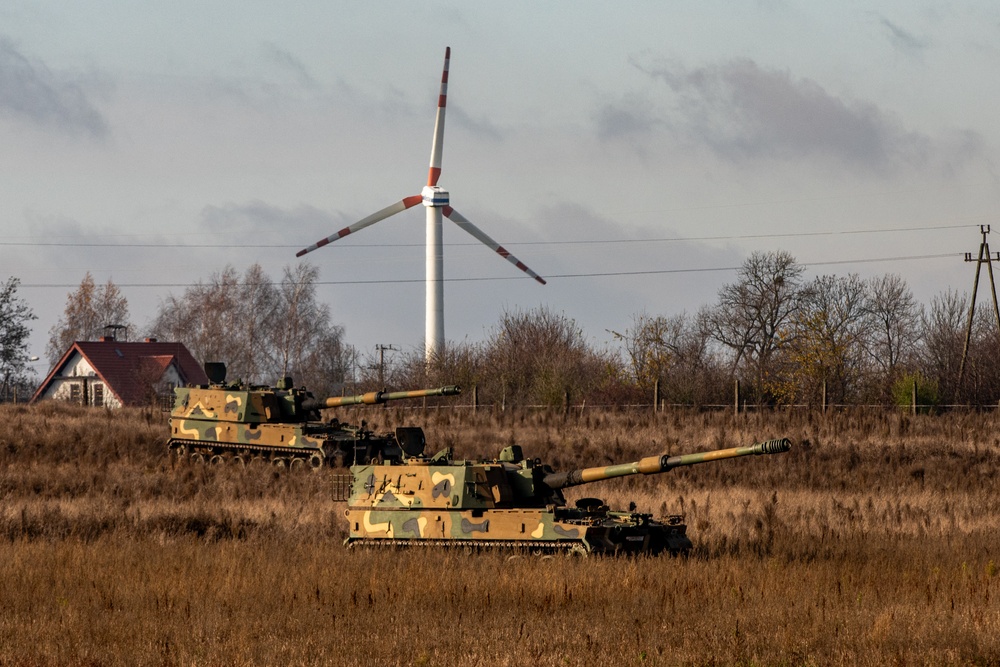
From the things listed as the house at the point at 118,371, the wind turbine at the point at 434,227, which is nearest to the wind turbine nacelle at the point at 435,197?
the wind turbine at the point at 434,227

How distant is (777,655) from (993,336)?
47603 mm

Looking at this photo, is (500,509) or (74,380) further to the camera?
(74,380)

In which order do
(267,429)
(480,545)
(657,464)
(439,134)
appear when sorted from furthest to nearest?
1. (439,134)
2. (267,429)
3. (480,545)
4. (657,464)

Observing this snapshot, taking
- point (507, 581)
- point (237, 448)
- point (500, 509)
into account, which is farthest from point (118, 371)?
point (507, 581)

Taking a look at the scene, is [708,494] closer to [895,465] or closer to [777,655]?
[895,465]

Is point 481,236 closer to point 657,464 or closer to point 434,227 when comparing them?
point 434,227

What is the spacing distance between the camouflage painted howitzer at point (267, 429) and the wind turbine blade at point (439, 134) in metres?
23.8

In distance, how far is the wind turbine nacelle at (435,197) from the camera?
2323 inches

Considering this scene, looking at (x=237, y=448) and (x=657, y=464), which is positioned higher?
(x=237, y=448)

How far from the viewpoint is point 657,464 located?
57.9 feet

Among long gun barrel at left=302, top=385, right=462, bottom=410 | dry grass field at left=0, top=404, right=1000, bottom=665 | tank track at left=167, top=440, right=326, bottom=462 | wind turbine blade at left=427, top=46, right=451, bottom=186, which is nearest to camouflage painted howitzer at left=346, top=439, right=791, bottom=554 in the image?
dry grass field at left=0, top=404, right=1000, bottom=665

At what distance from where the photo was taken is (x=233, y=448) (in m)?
34.6

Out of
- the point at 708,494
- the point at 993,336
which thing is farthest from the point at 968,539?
the point at 993,336

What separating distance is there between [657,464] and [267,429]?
17976mm
